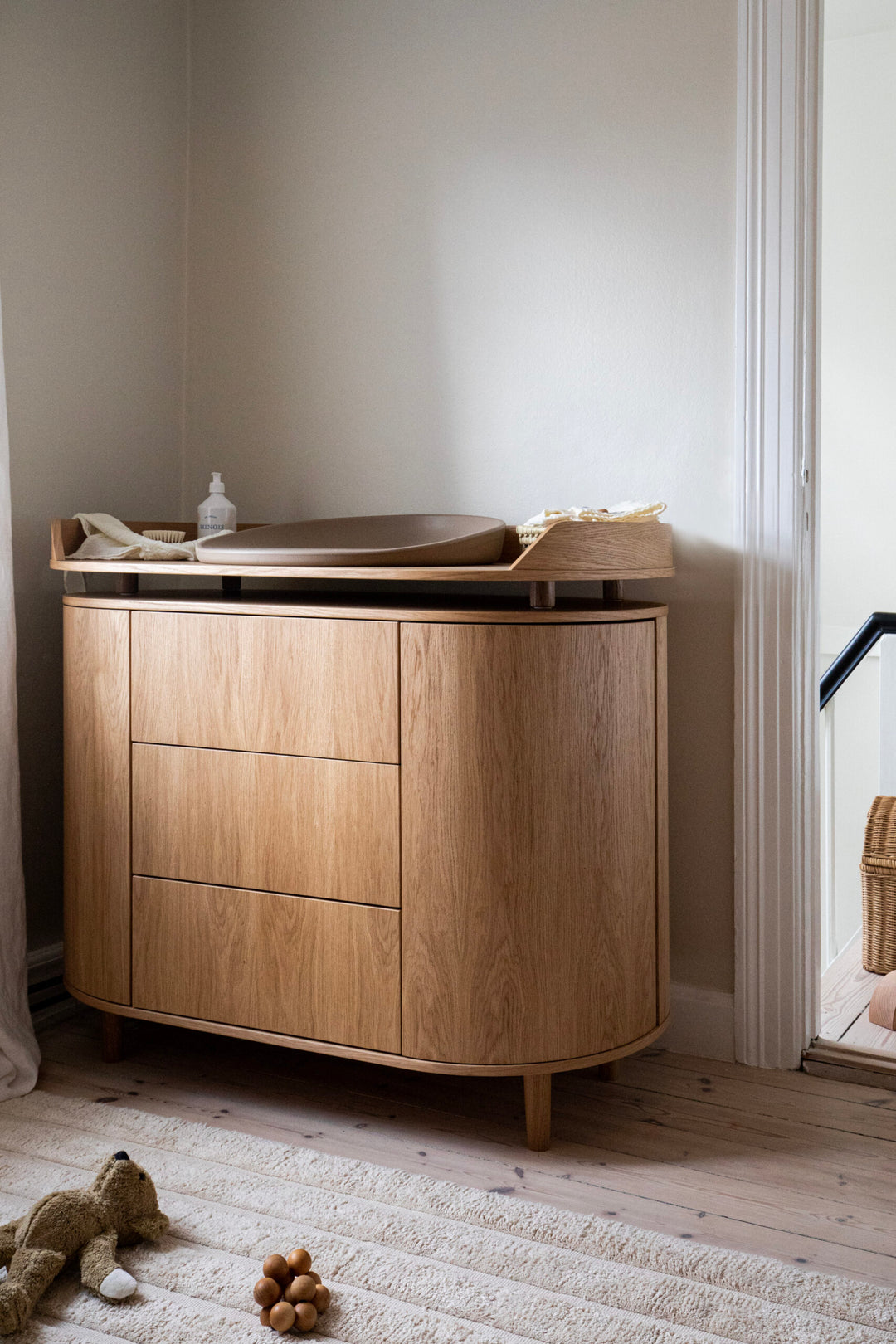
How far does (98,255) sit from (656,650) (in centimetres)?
144

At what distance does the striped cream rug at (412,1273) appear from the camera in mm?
1322

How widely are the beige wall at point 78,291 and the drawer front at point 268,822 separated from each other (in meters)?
0.48

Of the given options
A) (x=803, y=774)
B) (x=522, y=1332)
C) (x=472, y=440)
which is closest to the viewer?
(x=522, y=1332)

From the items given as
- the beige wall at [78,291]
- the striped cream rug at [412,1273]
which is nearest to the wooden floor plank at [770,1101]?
the striped cream rug at [412,1273]

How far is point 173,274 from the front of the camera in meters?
2.51

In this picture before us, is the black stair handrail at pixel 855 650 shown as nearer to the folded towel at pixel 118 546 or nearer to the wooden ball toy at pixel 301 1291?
the folded towel at pixel 118 546

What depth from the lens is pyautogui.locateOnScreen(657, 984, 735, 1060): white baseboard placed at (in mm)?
2080

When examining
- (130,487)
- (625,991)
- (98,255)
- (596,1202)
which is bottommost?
(596,1202)

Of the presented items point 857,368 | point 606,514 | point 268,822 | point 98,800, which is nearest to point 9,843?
point 98,800

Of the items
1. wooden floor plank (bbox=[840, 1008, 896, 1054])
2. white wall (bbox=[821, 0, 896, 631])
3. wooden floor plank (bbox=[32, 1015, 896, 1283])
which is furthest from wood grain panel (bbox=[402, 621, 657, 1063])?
white wall (bbox=[821, 0, 896, 631])

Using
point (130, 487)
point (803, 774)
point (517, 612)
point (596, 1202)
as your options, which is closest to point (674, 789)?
point (803, 774)

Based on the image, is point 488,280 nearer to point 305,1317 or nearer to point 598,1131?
point 598,1131

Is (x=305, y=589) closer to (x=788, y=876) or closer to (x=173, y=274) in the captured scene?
(x=173, y=274)

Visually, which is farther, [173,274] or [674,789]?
[173,274]
